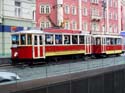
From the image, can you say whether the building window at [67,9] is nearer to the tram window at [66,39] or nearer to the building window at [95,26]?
the building window at [95,26]

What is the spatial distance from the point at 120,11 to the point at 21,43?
61769 millimetres

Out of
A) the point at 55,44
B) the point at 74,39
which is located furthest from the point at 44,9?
the point at 55,44

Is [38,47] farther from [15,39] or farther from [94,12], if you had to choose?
[94,12]

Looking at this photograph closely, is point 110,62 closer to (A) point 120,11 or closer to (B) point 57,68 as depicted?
(B) point 57,68

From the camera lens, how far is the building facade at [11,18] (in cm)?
3281

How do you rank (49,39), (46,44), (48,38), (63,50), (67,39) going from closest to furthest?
1. (46,44)
2. (48,38)
3. (49,39)
4. (63,50)
5. (67,39)

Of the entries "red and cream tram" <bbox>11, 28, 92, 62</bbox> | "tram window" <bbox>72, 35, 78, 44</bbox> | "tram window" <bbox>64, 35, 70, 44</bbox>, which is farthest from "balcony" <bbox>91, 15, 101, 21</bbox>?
"tram window" <bbox>64, 35, 70, 44</bbox>

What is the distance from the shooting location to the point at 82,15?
231 ft

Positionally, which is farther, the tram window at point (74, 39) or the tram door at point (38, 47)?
the tram window at point (74, 39)

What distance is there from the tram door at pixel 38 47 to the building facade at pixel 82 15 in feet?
92.2

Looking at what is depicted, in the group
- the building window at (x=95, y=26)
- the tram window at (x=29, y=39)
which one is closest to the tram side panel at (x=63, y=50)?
the tram window at (x=29, y=39)

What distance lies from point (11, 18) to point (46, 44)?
293 inches

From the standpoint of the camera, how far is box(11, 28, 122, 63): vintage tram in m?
26.0

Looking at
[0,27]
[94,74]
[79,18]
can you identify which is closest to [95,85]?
[94,74]
